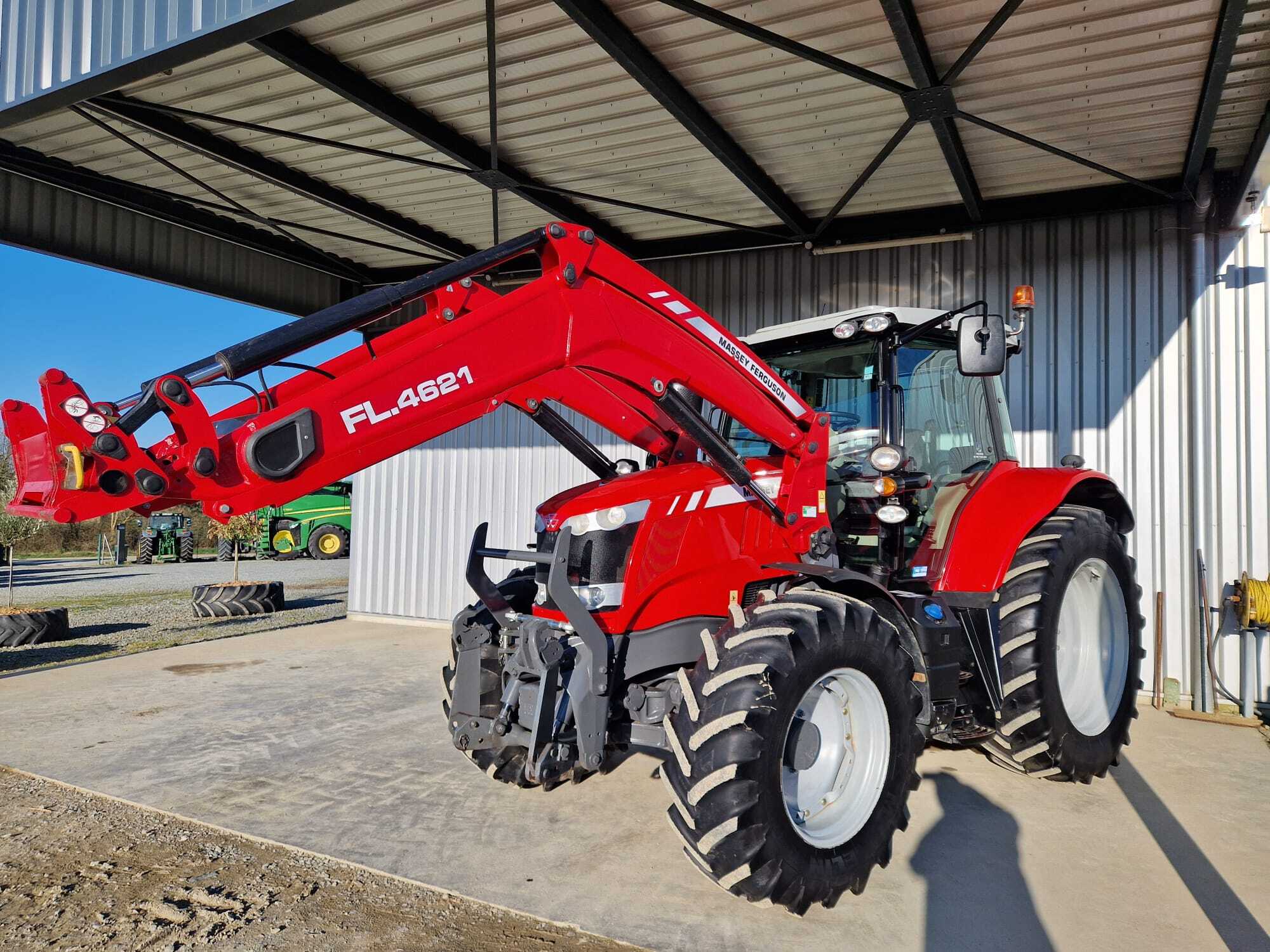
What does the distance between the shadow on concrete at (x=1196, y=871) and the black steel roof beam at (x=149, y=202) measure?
28.8 feet

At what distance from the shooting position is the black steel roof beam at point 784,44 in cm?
450

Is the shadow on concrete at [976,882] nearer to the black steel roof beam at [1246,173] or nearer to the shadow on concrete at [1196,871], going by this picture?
the shadow on concrete at [1196,871]

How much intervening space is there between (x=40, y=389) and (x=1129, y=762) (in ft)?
18.6

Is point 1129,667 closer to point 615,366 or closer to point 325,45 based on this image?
point 615,366

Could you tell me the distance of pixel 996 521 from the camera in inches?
171

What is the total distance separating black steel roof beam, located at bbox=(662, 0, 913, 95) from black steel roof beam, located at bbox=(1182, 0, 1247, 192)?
1.58m

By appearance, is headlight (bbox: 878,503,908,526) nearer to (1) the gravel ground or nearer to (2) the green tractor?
(1) the gravel ground

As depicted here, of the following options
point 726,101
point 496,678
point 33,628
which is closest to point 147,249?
point 33,628

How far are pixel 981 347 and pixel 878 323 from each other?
55 cm

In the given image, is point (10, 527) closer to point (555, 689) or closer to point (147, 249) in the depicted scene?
point (147, 249)

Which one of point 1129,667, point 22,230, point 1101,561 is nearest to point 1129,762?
point 1129,667

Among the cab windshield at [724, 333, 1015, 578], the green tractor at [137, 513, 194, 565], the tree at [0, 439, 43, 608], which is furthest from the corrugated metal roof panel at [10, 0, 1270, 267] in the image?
the green tractor at [137, 513, 194, 565]

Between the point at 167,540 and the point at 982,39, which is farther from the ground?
the point at 982,39

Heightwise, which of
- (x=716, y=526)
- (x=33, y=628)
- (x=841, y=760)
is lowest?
(x=33, y=628)
